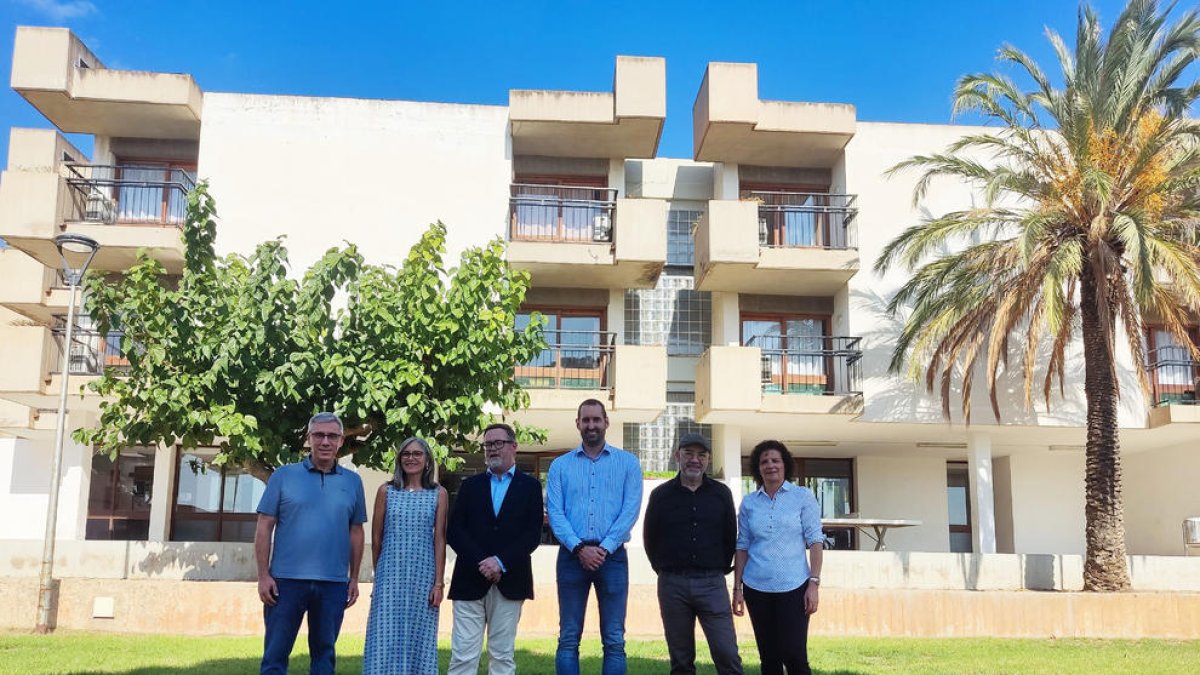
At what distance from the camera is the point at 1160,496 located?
2247 cm

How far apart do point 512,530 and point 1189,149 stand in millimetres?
14112

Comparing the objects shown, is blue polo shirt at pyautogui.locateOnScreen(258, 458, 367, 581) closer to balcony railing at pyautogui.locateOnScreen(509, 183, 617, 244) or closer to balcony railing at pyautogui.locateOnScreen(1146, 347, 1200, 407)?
balcony railing at pyautogui.locateOnScreen(509, 183, 617, 244)

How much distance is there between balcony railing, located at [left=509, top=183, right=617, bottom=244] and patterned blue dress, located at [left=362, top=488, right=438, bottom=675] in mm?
13738

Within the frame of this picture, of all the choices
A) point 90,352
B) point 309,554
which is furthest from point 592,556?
point 90,352

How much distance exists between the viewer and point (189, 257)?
1432 centimetres

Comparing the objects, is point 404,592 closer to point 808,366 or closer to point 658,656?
point 658,656

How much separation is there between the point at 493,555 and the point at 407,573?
52 centimetres

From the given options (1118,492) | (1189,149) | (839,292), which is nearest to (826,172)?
(839,292)

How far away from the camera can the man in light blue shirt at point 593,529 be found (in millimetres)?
6359

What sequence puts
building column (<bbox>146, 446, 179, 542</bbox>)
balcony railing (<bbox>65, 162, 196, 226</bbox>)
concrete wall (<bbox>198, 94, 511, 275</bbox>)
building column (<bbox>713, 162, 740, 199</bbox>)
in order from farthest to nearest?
building column (<bbox>713, 162, 740, 199</bbox>), balcony railing (<bbox>65, 162, 196, 226</bbox>), building column (<bbox>146, 446, 179, 542</bbox>), concrete wall (<bbox>198, 94, 511, 275</bbox>)

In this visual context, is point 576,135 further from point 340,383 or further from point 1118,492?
point 1118,492

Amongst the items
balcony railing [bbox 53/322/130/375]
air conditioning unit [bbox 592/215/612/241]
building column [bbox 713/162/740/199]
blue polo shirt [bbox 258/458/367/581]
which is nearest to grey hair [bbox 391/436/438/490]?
blue polo shirt [bbox 258/458/367/581]

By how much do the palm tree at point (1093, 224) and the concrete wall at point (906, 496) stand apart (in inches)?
226

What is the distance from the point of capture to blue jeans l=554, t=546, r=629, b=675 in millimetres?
6332
